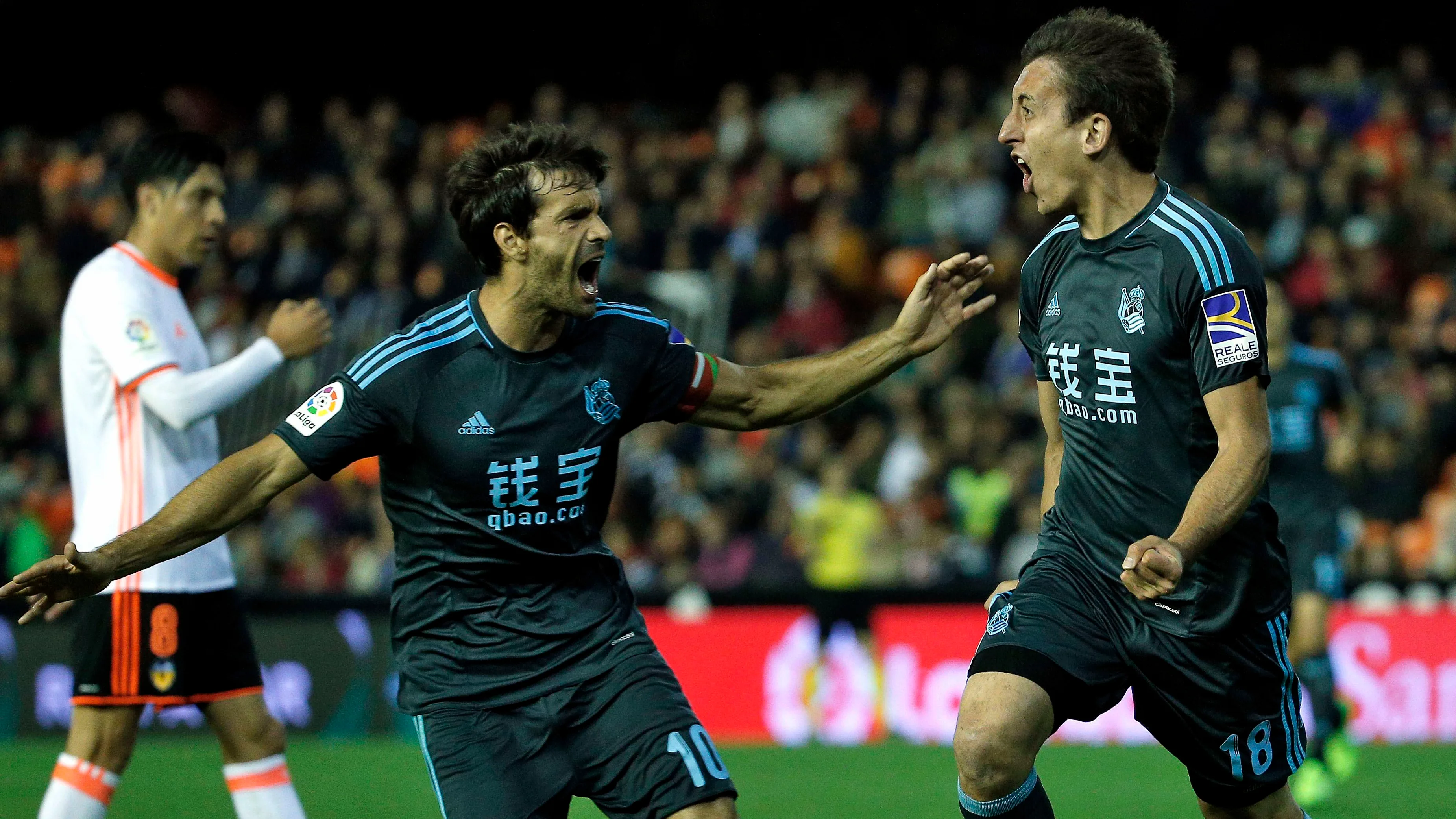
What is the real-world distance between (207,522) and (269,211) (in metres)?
14.5

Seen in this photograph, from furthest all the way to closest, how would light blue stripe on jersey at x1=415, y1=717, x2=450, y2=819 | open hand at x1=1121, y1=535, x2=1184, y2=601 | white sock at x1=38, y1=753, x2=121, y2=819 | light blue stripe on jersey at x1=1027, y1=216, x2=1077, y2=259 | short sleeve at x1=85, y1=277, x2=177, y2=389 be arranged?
1. short sleeve at x1=85, y1=277, x2=177, y2=389
2. white sock at x1=38, y1=753, x2=121, y2=819
3. light blue stripe on jersey at x1=1027, y1=216, x2=1077, y2=259
4. light blue stripe on jersey at x1=415, y1=717, x2=450, y2=819
5. open hand at x1=1121, y1=535, x2=1184, y2=601

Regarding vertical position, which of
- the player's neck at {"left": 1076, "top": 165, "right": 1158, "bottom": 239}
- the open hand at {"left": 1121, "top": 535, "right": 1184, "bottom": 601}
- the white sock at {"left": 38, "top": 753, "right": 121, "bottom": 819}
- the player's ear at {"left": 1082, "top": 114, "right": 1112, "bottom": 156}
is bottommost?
the white sock at {"left": 38, "top": 753, "right": 121, "bottom": 819}

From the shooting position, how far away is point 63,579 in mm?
4188

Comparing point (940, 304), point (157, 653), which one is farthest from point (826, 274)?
point (940, 304)

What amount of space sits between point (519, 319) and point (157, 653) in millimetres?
2019

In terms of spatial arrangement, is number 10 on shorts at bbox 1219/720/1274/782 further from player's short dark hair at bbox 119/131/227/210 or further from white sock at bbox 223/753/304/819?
player's short dark hair at bbox 119/131/227/210

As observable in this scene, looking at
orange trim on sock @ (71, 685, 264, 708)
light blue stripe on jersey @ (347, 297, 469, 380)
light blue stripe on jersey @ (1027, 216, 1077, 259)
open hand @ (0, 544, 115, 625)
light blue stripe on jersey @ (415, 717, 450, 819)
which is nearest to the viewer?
open hand @ (0, 544, 115, 625)

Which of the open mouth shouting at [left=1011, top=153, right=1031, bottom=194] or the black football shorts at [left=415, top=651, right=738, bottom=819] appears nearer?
the black football shorts at [left=415, top=651, right=738, bottom=819]

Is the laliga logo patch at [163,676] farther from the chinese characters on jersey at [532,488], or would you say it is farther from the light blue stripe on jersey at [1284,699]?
the light blue stripe on jersey at [1284,699]

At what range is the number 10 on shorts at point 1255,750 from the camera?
4.41 metres

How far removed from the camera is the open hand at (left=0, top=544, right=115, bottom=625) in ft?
13.5

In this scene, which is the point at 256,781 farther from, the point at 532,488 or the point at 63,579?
the point at 532,488

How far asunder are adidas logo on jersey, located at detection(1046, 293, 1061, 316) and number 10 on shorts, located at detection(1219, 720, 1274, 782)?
1175 mm

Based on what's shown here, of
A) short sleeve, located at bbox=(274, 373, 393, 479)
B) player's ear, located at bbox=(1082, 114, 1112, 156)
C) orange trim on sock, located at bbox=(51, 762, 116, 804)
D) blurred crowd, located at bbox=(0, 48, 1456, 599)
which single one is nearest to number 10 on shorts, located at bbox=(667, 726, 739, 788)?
short sleeve, located at bbox=(274, 373, 393, 479)
